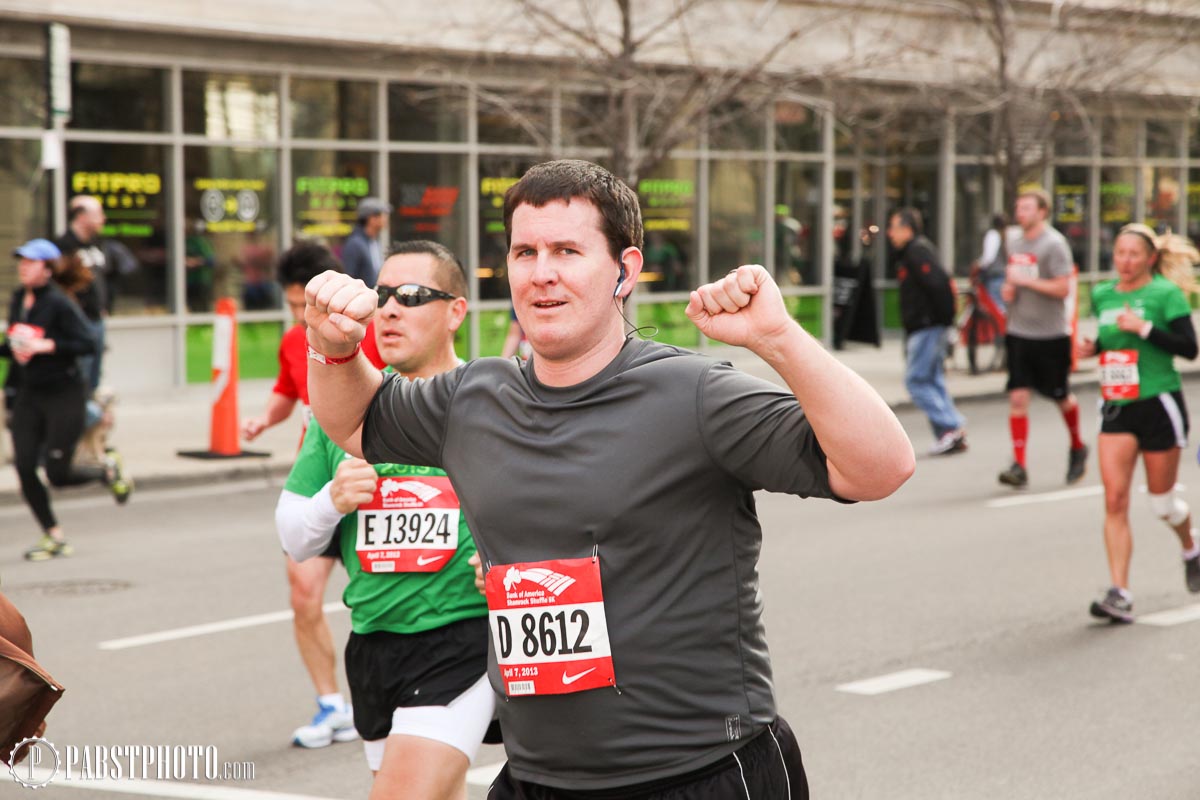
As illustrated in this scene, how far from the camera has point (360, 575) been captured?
4.40 metres

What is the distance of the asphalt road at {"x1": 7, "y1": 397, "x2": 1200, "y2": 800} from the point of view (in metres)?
5.87

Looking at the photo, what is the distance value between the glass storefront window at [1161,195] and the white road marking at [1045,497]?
19394 mm

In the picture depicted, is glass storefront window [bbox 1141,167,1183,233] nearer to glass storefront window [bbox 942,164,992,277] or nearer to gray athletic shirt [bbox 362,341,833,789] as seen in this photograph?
glass storefront window [bbox 942,164,992,277]

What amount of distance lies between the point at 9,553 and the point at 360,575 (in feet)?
21.6

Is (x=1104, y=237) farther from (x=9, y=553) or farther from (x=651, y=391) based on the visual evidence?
(x=651, y=391)

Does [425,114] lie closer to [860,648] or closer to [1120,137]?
[860,648]

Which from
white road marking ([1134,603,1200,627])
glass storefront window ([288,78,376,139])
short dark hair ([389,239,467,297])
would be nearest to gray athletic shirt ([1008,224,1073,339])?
white road marking ([1134,603,1200,627])

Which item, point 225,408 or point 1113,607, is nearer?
point 1113,607

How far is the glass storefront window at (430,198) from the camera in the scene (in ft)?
63.4

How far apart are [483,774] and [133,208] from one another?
40.7ft

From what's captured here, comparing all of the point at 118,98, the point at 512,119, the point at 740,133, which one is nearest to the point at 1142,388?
the point at 512,119

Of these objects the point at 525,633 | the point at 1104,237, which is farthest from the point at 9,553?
the point at 1104,237

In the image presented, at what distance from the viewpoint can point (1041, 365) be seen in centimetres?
1241

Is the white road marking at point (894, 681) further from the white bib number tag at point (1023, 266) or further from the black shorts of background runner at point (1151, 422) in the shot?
the white bib number tag at point (1023, 266)
